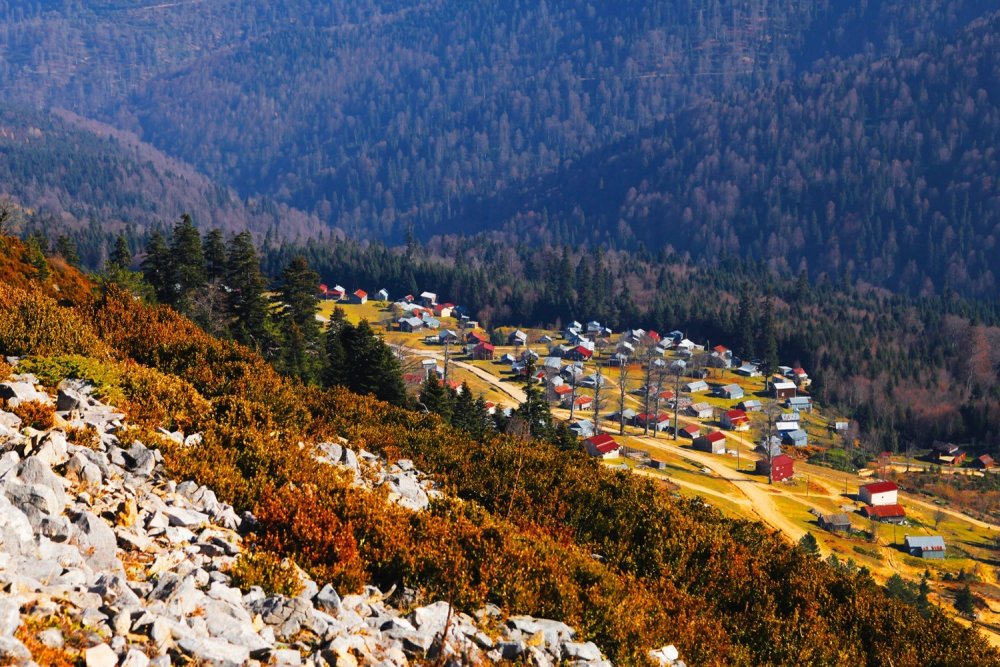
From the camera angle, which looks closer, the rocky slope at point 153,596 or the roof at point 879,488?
the rocky slope at point 153,596

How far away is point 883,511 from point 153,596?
3158 inches

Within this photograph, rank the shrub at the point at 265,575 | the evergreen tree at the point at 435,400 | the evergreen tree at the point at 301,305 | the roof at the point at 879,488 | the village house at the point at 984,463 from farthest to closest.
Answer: the village house at the point at 984,463
the roof at the point at 879,488
the evergreen tree at the point at 301,305
the evergreen tree at the point at 435,400
the shrub at the point at 265,575

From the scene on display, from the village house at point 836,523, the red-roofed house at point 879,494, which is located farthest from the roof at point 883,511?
the village house at point 836,523

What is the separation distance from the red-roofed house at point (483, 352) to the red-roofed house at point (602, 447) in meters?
52.9

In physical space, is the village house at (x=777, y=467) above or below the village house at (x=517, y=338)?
above

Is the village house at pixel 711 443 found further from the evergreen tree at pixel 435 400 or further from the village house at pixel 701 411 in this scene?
the evergreen tree at pixel 435 400

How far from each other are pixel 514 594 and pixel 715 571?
6502 mm

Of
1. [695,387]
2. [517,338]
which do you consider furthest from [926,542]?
[517,338]

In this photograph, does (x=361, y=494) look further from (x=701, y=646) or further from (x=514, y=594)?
(x=701, y=646)

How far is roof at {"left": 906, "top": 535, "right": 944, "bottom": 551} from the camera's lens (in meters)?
67.7

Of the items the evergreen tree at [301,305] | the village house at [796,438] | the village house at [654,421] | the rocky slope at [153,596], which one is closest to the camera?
the rocky slope at [153,596]

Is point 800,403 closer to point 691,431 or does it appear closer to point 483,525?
point 691,431

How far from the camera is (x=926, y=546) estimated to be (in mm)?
67875

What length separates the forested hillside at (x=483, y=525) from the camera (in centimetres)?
1146
